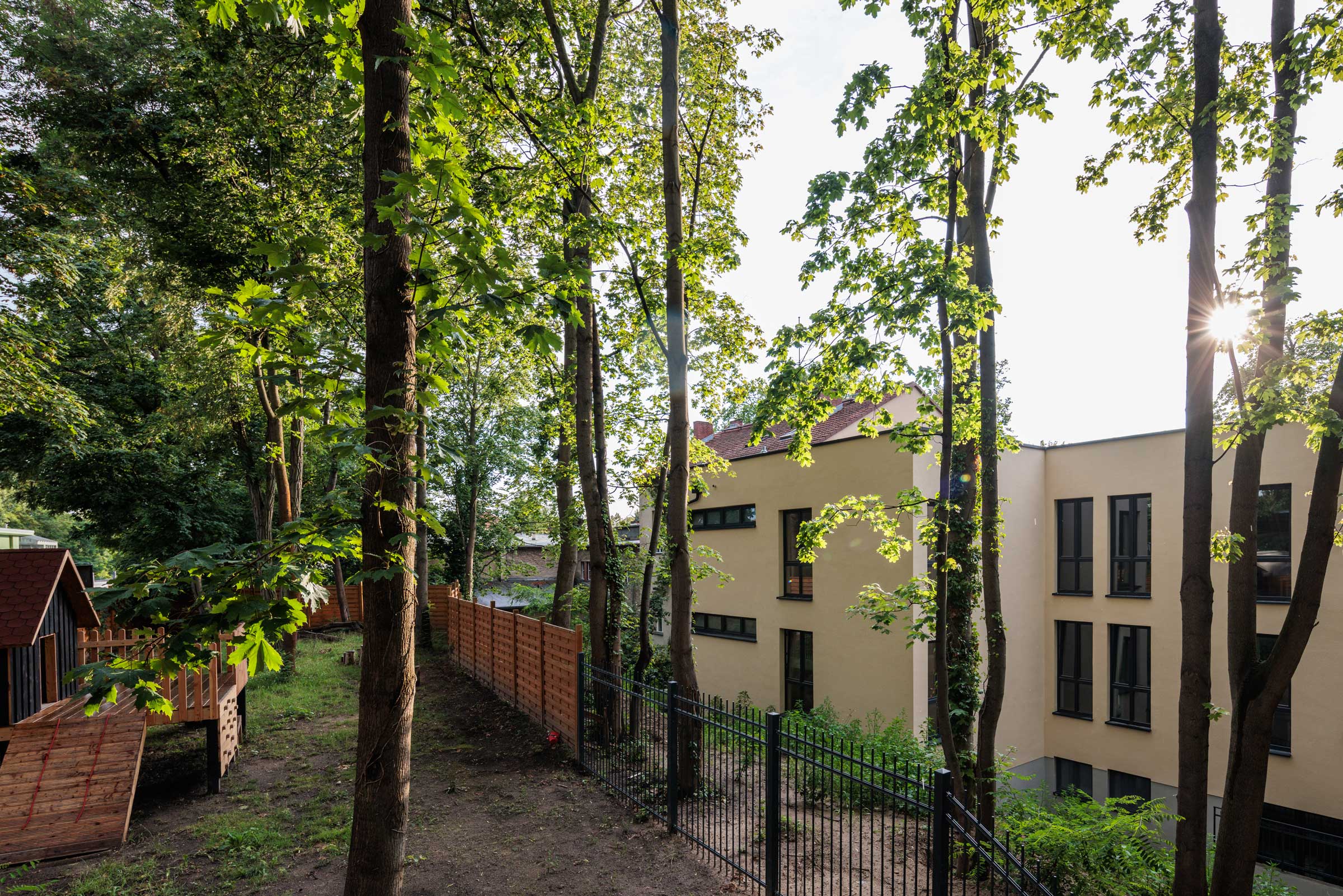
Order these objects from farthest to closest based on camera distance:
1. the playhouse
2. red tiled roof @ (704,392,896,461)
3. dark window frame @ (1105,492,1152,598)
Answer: red tiled roof @ (704,392,896,461)
dark window frame @ (1105,492,1152,598)
the playhouse

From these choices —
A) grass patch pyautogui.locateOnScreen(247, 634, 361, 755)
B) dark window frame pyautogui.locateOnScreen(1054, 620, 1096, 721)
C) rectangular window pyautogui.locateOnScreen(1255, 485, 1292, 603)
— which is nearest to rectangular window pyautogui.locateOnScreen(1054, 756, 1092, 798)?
dark window frame pyautogui.locateOnScreen(1054, 620, 1096, 721)

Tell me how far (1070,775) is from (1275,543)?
22.7 ft

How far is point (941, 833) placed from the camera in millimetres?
4219

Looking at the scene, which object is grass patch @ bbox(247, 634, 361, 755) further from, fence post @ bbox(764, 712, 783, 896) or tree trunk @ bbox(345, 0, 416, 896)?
tree trunk @ bbox(345, 0, 416, 896)

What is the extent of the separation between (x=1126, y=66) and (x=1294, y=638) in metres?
6.50

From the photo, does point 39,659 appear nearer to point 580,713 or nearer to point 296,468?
point 580,713

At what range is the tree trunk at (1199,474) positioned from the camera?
5977 millimetres

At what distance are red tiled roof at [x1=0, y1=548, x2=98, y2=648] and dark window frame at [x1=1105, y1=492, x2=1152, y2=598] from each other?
18.6 m

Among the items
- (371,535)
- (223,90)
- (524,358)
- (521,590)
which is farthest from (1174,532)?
(521,590)

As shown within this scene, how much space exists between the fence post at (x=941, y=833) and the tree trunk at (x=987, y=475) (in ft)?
10.3

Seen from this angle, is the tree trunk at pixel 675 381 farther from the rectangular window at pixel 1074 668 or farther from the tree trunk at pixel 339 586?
the tree trunk at pixel 339 586

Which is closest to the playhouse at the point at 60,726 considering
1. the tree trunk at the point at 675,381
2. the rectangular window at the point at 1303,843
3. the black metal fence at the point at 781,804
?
the black metal fence at the point at 781,804

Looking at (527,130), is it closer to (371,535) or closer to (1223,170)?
(371,535)

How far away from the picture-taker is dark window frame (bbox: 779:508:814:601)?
634 inches
